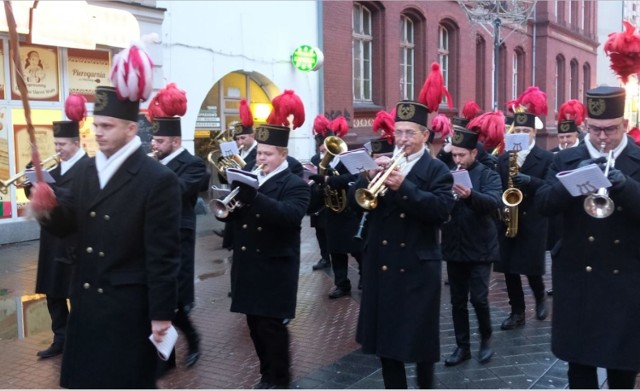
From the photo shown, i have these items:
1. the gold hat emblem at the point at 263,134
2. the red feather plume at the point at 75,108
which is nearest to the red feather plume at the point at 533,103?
the gold hat emblem at the point at 263,134

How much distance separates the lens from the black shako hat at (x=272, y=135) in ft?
18.6

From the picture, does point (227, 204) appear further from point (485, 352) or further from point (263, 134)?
point (485, 352)

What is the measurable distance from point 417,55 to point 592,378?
19.4m

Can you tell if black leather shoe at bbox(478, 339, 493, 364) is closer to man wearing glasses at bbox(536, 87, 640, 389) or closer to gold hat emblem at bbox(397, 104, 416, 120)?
man wearing glasses at bbox(536, 87, 640, 389)

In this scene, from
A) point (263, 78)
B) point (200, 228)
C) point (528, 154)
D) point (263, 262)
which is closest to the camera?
point (263, 262)

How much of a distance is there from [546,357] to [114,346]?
4.15 metres

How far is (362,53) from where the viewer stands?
20.9 meters

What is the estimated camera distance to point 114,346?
147 inches

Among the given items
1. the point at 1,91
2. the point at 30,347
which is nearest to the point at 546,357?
the point at 30,347

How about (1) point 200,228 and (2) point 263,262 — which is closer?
(2) point 263,262

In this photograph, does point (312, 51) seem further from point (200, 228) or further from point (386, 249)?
point (386, 249)

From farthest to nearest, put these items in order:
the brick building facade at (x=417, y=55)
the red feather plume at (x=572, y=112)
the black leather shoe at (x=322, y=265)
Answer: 1. the brick building facade at (x=417, y=55)
2. the black leather shoe at (x=322, y=265)
3. the red feather plume at (x=572, y=112)

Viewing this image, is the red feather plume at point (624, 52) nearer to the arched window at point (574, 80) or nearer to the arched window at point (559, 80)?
the arched window at point (559, 80)

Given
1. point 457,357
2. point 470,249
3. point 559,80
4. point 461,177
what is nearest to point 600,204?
point 461,177
